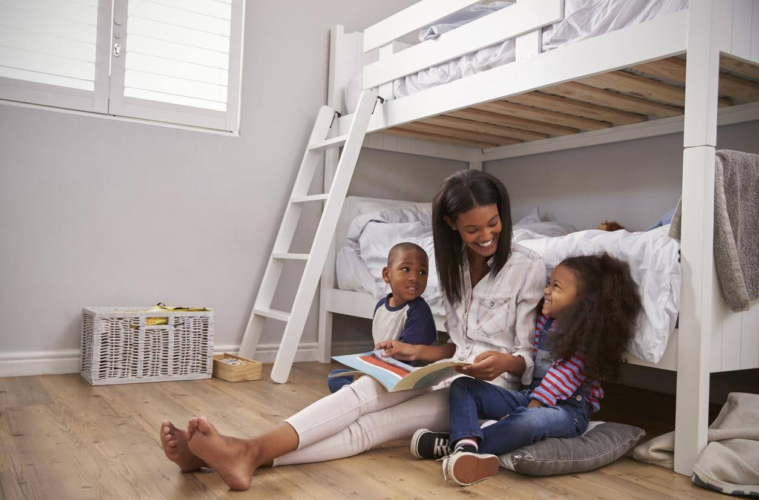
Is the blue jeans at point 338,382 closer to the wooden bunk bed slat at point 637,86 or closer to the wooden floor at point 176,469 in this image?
the wooden floor at point 176,469

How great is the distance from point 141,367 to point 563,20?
174 centimetres

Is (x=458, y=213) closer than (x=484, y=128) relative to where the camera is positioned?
Yes

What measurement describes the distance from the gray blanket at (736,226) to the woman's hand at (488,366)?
0.48 m

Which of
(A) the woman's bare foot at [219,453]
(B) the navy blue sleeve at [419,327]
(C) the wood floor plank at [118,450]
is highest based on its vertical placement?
(B) the navy blue sleeve at [419,327]

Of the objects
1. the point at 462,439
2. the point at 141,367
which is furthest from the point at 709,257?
the point at 141,367

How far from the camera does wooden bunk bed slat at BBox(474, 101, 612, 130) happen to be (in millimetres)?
2295

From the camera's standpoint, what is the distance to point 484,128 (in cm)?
270

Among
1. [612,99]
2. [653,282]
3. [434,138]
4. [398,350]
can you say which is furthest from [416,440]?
[434,138]

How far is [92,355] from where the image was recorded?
2213mm

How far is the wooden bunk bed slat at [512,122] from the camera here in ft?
8.01

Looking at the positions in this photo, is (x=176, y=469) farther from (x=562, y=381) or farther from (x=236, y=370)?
(x=236, y=370)

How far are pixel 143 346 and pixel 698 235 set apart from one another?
5.80ft

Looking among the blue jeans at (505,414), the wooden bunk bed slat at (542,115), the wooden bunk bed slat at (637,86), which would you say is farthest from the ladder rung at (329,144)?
the blue jeans at (505,414)

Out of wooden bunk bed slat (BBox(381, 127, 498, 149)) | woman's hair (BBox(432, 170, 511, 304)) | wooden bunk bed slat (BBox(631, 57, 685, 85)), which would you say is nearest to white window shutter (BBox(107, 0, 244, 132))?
wooden bunk bed slat (BBox(381, 127, 498, 149))
